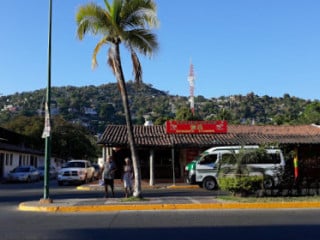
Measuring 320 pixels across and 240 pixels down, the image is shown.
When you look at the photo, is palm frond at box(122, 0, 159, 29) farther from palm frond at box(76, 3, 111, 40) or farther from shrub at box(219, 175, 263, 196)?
shrub at box(219, 175, 263, 196)

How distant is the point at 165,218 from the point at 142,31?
301 inches

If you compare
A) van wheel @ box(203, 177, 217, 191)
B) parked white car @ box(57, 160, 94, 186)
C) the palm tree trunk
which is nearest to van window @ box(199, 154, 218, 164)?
van wheel @ box(203, 177, 217, 191)

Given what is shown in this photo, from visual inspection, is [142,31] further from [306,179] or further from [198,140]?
[198,140]

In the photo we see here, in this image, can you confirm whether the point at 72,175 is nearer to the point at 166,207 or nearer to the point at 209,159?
the point at 209,159

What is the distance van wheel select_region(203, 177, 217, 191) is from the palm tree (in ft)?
29.4

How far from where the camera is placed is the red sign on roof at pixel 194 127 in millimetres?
32875

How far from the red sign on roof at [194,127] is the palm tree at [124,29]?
15186mm

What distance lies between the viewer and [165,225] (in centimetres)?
1174

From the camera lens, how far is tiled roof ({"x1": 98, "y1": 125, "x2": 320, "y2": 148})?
30.7 meters

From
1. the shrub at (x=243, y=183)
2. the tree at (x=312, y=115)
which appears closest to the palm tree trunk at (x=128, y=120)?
the shrub at (x=243, y=183)

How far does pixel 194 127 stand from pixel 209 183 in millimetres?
7833

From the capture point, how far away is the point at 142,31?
58.0 feet

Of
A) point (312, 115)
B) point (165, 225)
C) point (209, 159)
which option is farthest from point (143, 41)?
point (312, 115)

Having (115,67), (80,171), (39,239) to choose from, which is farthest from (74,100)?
(39,239)
